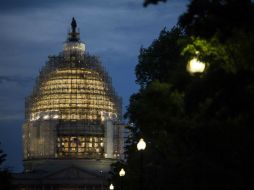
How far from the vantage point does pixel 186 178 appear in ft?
182

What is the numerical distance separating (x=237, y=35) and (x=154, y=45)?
55570 millimetres

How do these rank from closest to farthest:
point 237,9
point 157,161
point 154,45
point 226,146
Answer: point 237,9 → point 226,146 → point 157,161 → point 154,45

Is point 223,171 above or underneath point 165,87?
underneath

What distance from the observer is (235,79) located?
27812mm

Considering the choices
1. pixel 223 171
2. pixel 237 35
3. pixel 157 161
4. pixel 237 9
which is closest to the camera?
pixel 237 9

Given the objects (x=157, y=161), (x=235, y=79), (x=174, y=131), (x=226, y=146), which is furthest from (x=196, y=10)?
(x=157, y=161)

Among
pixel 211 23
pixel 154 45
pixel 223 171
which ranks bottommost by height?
pixel 223 171

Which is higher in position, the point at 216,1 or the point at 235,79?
the point at 216,1

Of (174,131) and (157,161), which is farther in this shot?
(157,161)

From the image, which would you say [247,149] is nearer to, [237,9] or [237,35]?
[237,35]

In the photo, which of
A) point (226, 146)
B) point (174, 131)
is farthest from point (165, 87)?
point (226, 146)

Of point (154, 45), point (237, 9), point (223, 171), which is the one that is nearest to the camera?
point (237, 9)

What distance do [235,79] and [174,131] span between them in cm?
1465

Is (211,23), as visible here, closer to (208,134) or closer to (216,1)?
(216,1)
